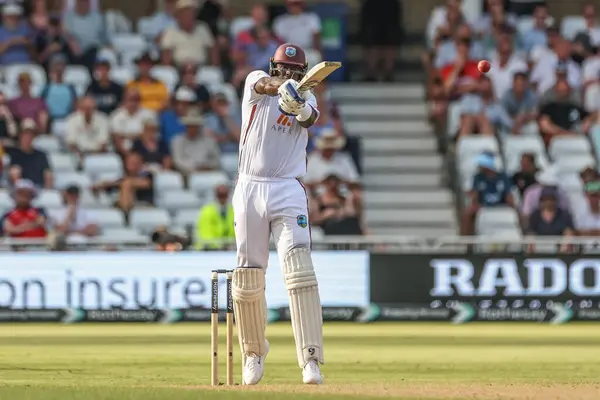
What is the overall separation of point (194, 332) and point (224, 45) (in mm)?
6673

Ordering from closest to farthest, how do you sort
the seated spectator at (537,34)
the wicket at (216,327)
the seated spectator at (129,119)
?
the wicket at (216,327)
the seated spectator at (129,119)
the seated spectator at (537,34)

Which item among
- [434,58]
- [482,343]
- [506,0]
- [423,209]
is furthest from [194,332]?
[506,0]

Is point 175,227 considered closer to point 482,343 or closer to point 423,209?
point 423,209

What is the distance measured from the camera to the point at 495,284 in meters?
18.5

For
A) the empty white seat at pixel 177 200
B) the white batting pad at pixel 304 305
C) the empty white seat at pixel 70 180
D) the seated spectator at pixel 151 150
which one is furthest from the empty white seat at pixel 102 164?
the white batting pad at pixel 304 305

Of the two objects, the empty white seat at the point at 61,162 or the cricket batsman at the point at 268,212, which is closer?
the cricket batsman at the point at 268,212

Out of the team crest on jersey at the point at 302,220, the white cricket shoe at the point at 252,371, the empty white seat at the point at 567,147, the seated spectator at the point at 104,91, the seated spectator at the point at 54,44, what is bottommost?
the white cricket shoe at the point at 252,371

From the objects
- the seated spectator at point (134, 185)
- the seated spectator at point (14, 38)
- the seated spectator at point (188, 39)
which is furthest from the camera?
the seated spectator at point (188, 39)

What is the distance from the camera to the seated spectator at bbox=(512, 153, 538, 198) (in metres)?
20.1

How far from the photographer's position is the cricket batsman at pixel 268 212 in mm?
10055

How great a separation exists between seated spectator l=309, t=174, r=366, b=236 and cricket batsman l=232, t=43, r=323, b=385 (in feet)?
29.3

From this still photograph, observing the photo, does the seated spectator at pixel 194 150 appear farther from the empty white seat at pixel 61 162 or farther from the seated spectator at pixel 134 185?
the empty white seat at pixel 61 162

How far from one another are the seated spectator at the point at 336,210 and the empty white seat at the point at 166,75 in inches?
125

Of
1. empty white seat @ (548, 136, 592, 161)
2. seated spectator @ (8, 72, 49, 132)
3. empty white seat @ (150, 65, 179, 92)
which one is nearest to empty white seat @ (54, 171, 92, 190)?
seated spectator @ (8, 72, 49, 132)
